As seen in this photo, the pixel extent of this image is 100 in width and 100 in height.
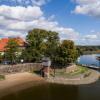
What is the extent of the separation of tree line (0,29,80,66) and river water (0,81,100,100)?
50.9 ft

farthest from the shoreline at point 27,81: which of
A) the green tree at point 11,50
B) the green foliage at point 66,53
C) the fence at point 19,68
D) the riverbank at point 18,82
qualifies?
the green tree at point 11,50

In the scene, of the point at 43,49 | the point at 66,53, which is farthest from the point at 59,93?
the point at 43,49

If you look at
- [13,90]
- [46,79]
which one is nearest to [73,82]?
[46,79]

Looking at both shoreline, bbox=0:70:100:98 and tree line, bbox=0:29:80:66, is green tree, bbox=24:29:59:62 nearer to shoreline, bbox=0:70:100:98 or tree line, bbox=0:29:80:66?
tree line, bbox=0:29:80:66

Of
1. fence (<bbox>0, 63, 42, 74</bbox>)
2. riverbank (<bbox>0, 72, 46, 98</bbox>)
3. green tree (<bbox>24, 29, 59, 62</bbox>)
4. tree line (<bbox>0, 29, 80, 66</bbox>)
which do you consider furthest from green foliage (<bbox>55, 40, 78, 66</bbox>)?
riverbank (<bbox>0, 72, 46, 98</bbox>)

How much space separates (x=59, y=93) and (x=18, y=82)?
14311mm

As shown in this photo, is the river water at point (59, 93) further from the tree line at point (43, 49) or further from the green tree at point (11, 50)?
the green tree at point (11, 50)

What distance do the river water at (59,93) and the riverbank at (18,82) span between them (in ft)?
7.98

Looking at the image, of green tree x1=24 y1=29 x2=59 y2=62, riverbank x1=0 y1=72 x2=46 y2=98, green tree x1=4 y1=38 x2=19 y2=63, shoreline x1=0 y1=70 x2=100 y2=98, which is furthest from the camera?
green tree x1=24 y1=29 x2=59 y2=62

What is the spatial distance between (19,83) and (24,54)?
21.7m

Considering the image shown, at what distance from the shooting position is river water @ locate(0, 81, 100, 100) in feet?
163

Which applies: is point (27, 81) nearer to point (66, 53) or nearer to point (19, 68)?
point (19, 68)

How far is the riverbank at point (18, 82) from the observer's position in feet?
182

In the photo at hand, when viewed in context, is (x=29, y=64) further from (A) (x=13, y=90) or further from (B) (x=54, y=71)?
(A) (x=13, y=90)
